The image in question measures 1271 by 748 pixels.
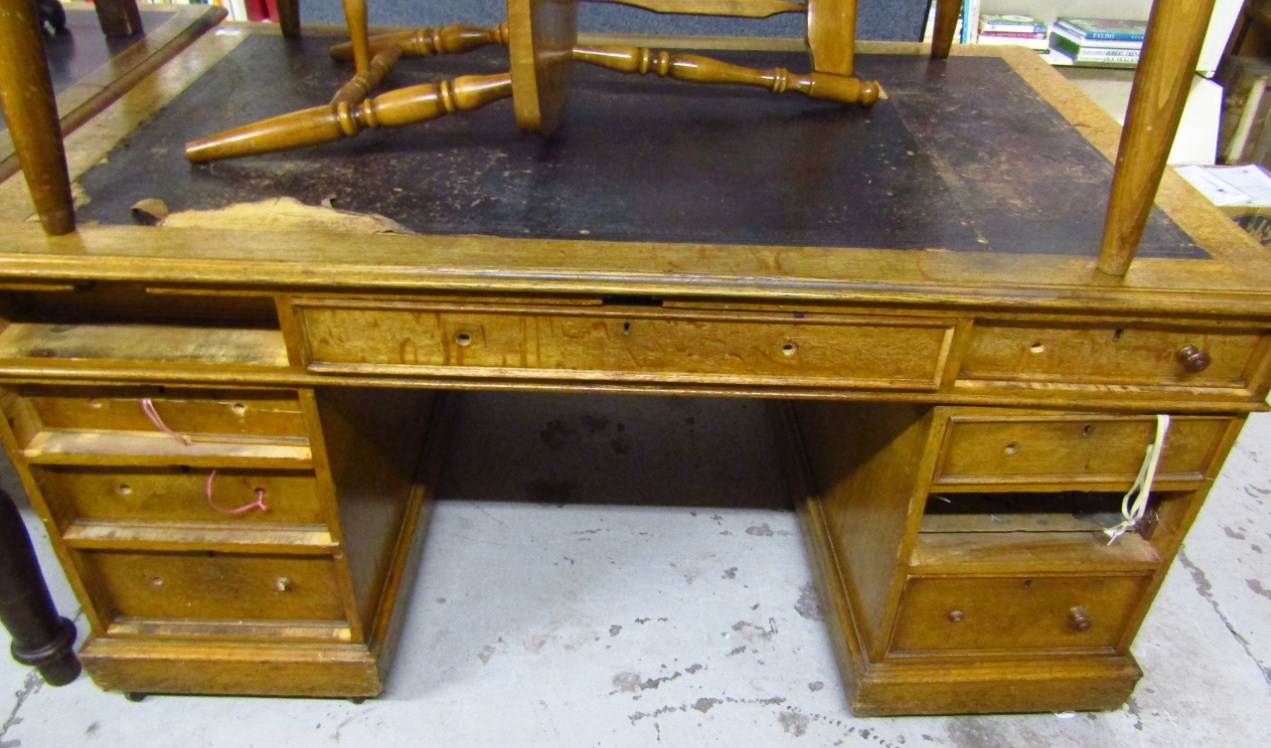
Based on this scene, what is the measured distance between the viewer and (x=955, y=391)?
1145mm

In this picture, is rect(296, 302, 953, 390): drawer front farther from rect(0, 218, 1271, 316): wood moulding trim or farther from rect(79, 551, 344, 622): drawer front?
rect(79, 551, 344, 622): drawer front

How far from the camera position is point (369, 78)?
58.3 inches

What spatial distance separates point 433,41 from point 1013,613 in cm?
139

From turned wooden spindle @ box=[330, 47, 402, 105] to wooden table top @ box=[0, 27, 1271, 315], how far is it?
0.13 ft

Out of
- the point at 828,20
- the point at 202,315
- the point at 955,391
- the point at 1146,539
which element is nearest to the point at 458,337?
the point at 202,315

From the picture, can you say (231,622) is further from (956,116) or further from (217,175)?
(956,116)

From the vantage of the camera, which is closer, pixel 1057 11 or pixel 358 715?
pixel 358 715

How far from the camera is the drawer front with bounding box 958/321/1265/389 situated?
3.62 feet

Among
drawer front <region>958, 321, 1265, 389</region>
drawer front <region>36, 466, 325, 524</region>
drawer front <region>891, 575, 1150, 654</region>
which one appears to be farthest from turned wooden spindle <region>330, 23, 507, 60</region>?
drawer front <region>891, 575, 1150, 654</region>

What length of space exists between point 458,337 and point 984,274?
63 centimetres

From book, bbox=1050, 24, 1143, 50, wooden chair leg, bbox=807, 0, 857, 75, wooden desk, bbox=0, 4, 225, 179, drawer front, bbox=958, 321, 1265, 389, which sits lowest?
book, bbox=1050, 24, 1143, 50

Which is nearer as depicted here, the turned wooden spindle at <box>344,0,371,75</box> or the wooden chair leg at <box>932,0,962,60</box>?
the turned wooden spindle at <box>344,0,371,75</box>

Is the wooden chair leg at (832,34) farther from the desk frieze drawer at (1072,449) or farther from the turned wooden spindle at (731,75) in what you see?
the desk frieze drawer at (1072,449)

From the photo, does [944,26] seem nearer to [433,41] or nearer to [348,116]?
[433,41]
